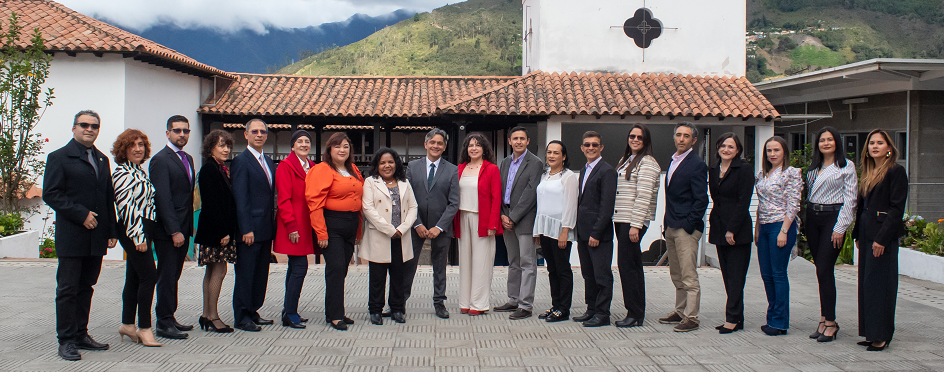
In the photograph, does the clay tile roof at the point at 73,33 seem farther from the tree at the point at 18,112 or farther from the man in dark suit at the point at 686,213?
the man in dark suit at the point at 686,213

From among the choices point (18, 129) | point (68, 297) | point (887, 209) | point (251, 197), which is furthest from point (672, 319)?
point (18, 129)

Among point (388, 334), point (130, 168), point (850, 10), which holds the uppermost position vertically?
point (850, 10)

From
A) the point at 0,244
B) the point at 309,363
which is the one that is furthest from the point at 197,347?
the point at 0,244

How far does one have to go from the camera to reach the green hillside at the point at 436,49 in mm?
53844

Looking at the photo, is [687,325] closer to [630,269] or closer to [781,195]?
[630,269]

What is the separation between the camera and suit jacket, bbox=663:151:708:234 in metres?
5.54

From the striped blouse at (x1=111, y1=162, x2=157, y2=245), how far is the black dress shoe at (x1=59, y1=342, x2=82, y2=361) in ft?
2.70

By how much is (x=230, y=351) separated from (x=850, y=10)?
2553 inches

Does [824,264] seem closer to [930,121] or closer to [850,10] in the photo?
[930,121]

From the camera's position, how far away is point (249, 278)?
5531 mm

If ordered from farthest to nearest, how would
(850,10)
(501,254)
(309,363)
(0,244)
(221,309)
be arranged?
(850,10), (0,244), (501,254), (221,309), (309,363)

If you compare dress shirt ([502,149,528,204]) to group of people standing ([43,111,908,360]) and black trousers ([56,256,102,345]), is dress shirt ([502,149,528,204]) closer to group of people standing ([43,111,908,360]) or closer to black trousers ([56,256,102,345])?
group of people standing ([43,111,908,360])

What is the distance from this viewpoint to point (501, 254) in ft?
30.4

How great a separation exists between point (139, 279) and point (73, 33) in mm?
9744
